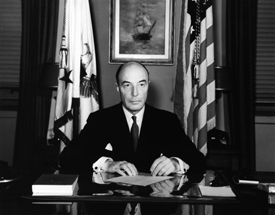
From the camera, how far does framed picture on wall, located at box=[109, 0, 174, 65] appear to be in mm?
4246

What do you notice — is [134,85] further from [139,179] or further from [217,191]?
[217,191]

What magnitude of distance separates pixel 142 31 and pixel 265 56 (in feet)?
5.19

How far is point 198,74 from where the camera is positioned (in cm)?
358

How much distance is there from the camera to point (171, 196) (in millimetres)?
1476

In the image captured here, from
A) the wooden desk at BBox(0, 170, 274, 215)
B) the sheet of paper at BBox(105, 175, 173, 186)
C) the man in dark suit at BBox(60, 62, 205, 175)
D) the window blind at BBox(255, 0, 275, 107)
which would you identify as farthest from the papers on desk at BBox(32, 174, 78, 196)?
the window blind at BBox(255, 0, 275, 107)

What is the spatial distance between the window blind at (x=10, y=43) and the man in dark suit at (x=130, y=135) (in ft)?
7.21

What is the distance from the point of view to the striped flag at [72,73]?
3.54 meters

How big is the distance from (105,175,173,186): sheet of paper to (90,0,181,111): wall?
7.94 ft

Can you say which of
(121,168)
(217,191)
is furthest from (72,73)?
(217,191)

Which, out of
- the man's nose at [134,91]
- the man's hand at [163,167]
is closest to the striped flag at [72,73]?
the man's nose at [134,91]

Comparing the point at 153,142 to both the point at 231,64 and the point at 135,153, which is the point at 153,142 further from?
the point at 231,64

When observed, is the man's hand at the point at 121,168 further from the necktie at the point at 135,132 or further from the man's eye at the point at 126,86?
the man's eye at the point at 126,86

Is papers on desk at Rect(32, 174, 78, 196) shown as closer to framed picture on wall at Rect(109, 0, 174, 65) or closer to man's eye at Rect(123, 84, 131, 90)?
man's eye at Rect(123, 84, 131, 90)

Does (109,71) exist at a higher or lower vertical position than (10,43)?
lower
